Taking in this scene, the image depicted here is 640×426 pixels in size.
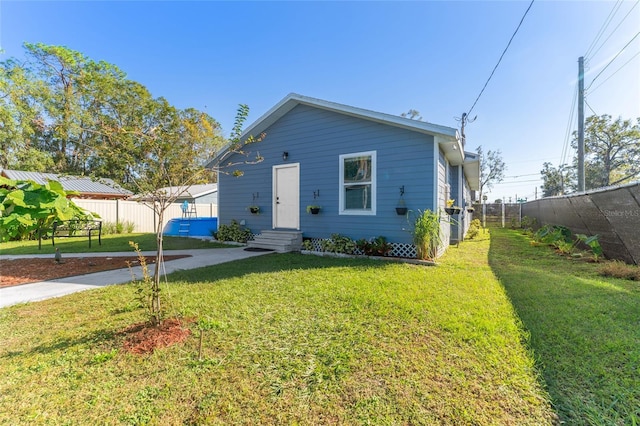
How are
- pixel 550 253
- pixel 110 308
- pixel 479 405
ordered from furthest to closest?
pixel 550 253
pixel 110 308
pixel 479 405

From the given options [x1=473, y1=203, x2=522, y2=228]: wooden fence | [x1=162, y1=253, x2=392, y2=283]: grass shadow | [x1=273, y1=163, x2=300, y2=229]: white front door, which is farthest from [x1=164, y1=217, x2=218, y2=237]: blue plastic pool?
[x1=473, y1=203, x2=522, y2=228]: wooden fence

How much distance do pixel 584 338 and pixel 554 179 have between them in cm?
3585

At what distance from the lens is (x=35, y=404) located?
68.7 inches

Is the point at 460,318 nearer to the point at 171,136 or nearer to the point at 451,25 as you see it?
the point at 171,136

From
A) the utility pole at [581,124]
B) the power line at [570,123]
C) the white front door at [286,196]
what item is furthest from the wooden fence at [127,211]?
the power line at [570,123]

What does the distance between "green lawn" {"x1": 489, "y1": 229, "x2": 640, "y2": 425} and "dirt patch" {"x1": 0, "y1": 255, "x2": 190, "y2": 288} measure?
5.96m

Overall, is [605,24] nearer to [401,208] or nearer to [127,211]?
[401,208]

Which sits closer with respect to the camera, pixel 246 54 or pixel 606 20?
pixel 606 20

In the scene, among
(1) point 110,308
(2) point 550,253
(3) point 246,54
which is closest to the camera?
(1) point 110,308

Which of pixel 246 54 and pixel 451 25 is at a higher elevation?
pixel 246 54

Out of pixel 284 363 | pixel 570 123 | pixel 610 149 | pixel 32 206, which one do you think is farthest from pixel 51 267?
pixel 610 149

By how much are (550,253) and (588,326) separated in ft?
18.9

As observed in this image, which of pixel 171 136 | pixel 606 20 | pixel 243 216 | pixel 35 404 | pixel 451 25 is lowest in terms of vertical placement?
pixel 35 404

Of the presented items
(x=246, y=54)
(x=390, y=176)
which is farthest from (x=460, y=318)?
(x=246, y=54)
